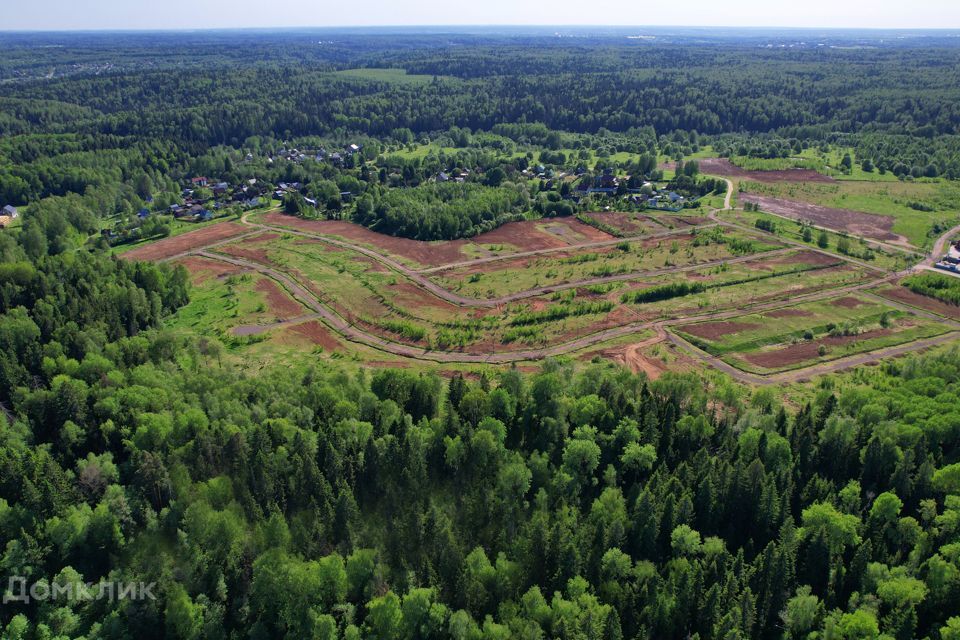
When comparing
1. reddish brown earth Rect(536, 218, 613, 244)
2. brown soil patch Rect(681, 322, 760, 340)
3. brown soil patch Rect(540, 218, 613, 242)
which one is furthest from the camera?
brown soil patch Rect(540, 218, 613, 242)

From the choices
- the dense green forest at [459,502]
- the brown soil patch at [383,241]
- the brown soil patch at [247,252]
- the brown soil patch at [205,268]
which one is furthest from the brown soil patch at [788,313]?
the brown soil patch at [205,268]

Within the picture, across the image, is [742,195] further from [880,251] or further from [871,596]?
[871,596]

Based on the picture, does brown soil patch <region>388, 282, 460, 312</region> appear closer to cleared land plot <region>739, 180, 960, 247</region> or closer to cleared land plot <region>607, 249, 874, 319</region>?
cleared land plot <region>607, 249, 874, 319</region>

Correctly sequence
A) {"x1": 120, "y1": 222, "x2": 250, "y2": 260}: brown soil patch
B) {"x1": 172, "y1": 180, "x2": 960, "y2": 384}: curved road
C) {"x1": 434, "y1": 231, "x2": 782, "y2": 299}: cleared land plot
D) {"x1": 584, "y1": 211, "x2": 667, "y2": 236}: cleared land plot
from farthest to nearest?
{"x1": 584, "y1": 211, "x2": 667, "y2": 236}: cleared land plot
{"x1": 120, "y1": 222, "x2": 250, "y2": 260}: brown soil patch
{"x1": 434, "y1": 231, "x2": 782, "y2": 299}: cleared land plot
{"x1": 172, "y1": 180, "x2": 960, "y2": 384}: curved road

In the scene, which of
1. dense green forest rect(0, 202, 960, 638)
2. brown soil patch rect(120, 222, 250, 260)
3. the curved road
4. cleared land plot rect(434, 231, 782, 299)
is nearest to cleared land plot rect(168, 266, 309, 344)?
the curved road

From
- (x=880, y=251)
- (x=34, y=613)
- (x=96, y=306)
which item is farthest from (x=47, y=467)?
(x=880, y=251)

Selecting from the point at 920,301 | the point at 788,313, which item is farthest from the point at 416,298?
the point at 920,301
